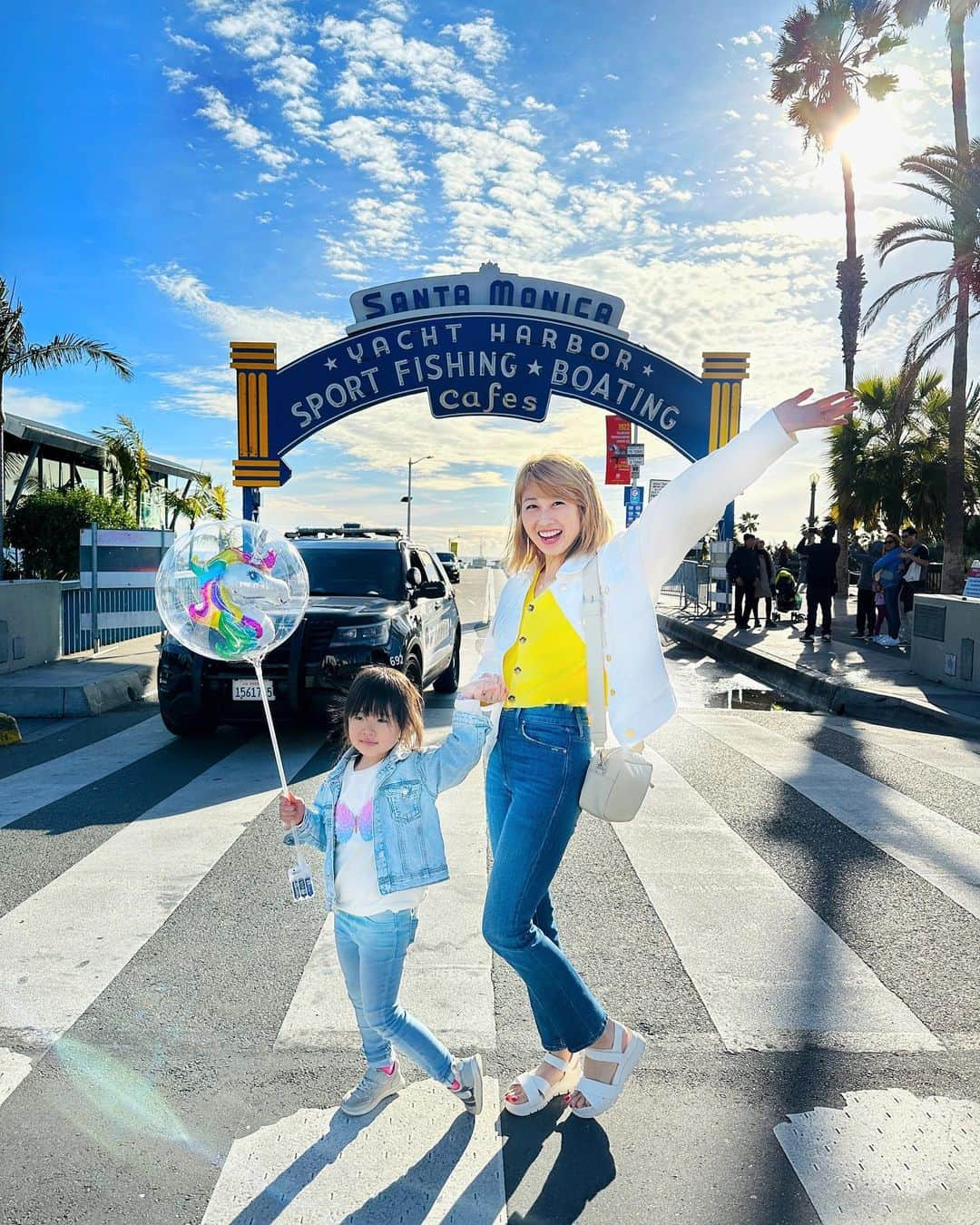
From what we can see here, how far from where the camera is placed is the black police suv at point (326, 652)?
7.69m

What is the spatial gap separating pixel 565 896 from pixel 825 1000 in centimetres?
141

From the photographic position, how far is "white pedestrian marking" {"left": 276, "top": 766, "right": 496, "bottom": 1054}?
3.34 metres

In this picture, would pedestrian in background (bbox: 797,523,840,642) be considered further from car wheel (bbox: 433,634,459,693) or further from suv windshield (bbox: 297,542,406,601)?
suv windshield (bbox: 297,542,406,601)

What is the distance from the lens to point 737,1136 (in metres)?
2.74

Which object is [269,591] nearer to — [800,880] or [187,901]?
[187,901]

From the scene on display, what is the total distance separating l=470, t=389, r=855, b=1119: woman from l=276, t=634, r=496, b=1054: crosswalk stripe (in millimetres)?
627

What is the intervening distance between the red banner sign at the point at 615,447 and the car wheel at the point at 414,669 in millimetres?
14971

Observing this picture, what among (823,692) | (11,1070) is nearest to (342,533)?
(823,692)

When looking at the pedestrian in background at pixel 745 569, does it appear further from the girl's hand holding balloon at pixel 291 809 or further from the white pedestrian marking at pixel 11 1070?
the white pedestrian marking at pixel 11 1070

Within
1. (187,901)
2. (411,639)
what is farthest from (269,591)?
(411,639)

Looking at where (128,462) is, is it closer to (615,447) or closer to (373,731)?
(615,447)

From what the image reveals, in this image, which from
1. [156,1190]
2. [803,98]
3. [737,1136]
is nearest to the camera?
[156,1190]

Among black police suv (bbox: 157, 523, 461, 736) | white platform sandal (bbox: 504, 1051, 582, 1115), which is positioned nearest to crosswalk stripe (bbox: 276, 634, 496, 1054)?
white platform sandal (bbox: 504, 1051, 582, 1115)

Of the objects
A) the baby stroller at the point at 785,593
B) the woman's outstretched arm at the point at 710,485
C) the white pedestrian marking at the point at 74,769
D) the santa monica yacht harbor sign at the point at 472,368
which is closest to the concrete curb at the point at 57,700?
the white pedestrian marking at the point at 74,769
